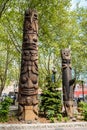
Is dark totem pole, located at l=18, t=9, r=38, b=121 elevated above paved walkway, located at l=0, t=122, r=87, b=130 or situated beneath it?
elevated above

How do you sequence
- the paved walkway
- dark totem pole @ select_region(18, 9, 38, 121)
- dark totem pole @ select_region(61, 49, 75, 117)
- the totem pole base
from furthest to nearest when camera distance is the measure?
dark totem pole @ select_region(61, 49, 75, 117)
dark totem pole @ select_region(18, 9, 38, 121)
the totem pole base
the paved walkway

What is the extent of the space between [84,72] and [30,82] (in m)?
24.9

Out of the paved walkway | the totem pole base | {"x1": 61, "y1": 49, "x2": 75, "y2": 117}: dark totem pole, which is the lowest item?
the paved walkway

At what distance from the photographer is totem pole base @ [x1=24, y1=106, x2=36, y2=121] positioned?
12.2m

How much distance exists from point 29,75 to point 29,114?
1871 millimetres

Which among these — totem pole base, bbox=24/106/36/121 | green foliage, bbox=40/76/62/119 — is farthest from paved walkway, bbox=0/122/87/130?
green foliage, bbox=40/76/62/119

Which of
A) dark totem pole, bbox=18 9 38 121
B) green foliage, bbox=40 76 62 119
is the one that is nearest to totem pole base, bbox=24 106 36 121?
dark totem pole, bbox=18 9 38 121

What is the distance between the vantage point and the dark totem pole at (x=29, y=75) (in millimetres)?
12461

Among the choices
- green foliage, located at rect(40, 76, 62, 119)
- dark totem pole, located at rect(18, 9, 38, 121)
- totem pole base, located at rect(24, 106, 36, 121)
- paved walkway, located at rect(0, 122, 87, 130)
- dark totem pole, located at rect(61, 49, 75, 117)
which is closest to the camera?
paved walkway, located at rect(0, 122, 87, 130)

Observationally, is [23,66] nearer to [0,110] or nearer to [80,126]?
[0,110]

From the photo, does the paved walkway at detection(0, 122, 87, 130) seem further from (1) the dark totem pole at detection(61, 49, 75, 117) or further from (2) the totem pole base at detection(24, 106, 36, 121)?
(1) the dark totem pole at detection(61, 49, 75, 117)

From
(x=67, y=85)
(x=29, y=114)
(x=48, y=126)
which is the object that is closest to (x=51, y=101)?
(x=67, y=85)

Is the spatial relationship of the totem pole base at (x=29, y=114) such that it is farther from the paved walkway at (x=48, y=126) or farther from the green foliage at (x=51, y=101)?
the green foliage at (x=51, y=101)

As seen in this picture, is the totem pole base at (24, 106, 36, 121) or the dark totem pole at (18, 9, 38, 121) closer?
the totem pole base at (24, 106, 36, 121)
